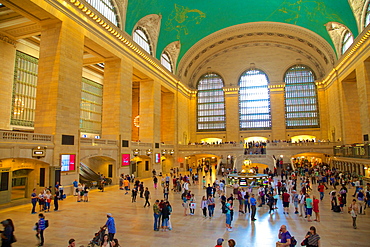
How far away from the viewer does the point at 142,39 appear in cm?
2741

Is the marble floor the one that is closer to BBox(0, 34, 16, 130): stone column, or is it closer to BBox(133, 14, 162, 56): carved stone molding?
BBox(0, 34, 16, 130): stone column

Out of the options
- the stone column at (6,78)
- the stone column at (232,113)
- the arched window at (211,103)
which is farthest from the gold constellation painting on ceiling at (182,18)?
the stone column at (6,78)

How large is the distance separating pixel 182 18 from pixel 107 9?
1043 cm

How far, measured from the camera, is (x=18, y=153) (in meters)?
12.9

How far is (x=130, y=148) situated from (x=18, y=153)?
437 inches

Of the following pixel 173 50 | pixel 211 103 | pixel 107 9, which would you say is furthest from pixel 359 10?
pixel 211 103

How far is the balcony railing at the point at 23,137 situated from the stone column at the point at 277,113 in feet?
106

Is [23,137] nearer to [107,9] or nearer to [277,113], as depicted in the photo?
[107,9]

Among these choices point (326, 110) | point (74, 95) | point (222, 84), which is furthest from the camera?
point (222, 84)

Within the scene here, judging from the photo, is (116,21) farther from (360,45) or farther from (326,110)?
(326,110)

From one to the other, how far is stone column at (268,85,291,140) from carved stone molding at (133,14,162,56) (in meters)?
20.5

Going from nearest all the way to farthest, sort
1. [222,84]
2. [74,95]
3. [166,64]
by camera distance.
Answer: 1. [74,95]
2. [166,64]
3. [222,84]

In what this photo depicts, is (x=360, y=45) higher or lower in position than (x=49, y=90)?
higher

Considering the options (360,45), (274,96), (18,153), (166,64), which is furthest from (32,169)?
(274,96)
